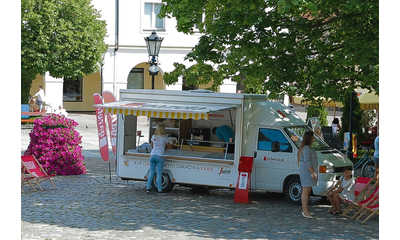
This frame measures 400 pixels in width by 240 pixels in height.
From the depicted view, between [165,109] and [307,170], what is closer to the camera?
[307,170]

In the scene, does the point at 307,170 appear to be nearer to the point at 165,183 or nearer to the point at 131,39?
the point at 165,183

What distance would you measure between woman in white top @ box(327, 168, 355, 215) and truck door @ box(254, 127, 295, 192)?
1456 millimetres

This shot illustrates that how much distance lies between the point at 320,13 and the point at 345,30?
5.02 feet

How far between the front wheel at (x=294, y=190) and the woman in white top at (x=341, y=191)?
1100mm

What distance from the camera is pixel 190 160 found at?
13891 mm

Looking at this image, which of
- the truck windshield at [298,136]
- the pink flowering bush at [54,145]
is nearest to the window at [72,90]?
the pink flowering bush at [54,145]

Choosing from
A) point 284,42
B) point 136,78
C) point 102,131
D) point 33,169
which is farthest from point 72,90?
point 284,42

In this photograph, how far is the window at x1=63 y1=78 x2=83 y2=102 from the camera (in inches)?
1688

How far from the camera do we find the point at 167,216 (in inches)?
451

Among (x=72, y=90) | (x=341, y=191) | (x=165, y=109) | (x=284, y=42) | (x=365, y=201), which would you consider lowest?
(x=365, y=201)

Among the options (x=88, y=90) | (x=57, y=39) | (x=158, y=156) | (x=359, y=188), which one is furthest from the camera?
(x=88, y=90)

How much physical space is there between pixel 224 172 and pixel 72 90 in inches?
1235

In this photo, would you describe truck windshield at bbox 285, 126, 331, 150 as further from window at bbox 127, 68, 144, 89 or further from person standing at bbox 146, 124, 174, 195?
window at bbox 127, 68, 144, 89

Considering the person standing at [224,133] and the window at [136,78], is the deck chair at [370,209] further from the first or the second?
the window at [136,78]
